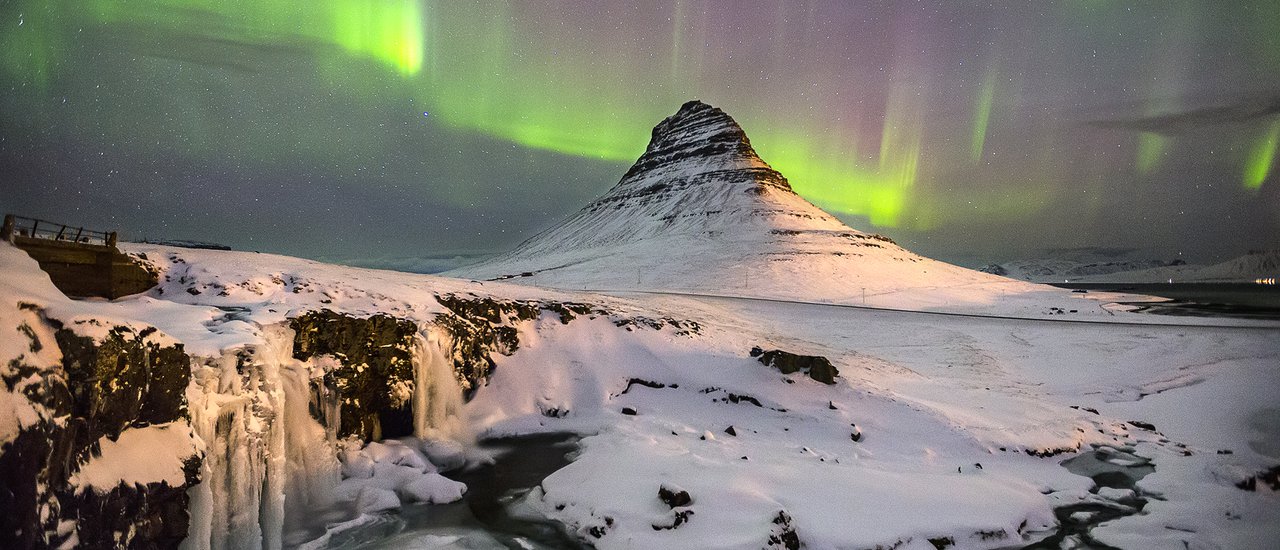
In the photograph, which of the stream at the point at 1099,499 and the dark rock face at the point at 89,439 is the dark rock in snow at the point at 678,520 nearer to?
the stream at the point at 1099,499

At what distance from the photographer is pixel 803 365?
2562 cm

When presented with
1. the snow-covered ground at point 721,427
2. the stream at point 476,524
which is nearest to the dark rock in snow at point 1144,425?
the snow-covered ground at point 721,427

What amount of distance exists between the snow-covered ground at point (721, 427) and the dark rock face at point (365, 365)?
662mm

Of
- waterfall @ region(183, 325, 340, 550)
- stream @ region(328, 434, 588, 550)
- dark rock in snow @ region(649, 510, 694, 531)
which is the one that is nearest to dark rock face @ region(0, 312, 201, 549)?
waterfall @ region(183, 325, 340, 550)

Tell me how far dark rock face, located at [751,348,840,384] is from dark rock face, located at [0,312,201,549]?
2132 cm

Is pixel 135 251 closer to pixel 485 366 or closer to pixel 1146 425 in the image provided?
pixel 485 366

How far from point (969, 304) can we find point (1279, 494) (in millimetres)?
49158

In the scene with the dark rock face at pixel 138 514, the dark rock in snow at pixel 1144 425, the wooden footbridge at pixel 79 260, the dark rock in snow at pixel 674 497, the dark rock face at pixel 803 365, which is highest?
the wooden footbridge at pixel 79 260

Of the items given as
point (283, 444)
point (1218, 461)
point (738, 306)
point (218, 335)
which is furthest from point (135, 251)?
point (738, 306)

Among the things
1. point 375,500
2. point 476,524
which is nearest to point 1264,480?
point 476,524

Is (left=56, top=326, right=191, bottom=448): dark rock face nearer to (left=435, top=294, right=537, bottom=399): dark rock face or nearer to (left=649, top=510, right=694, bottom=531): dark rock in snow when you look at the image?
(left=649, top=510, right=694, bottom=531): dark rock in snow

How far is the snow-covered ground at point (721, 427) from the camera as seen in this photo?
38.5 ft

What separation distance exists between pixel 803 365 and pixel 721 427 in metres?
7.30

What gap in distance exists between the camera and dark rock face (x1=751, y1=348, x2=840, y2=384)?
25062mm
